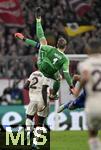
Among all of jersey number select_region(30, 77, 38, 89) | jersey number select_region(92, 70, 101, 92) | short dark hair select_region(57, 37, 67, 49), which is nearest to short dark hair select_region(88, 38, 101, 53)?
jersey number select_region(92, 70, 101, 92)

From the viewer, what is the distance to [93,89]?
1243 centimetres

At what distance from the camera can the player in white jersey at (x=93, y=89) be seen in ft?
40.4

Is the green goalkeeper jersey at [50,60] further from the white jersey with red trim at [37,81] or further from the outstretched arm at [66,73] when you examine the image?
the white jersey with red trim at [37,81]

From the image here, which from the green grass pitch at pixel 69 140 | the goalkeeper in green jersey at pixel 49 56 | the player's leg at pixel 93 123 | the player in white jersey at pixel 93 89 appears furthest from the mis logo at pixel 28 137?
the player in white jersey at pixel 93 89

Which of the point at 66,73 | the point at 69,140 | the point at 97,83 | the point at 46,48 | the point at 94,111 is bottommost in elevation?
the point at 69,140

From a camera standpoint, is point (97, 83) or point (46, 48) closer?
point (97, 83)

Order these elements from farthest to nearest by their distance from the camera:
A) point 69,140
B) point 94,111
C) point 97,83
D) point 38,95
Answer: point 69,140, point 38,95, point 97,83, point 94,111

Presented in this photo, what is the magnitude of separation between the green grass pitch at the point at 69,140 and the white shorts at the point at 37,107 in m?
0.85

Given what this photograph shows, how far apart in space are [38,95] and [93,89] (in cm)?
674

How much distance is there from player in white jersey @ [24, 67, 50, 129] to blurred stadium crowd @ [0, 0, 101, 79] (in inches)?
270

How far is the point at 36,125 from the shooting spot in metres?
18.3

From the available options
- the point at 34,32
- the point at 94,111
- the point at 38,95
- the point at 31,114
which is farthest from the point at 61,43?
the point at 34,32

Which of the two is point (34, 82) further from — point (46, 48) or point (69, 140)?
point (69, 140)

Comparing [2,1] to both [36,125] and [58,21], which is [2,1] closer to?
[58,21]
